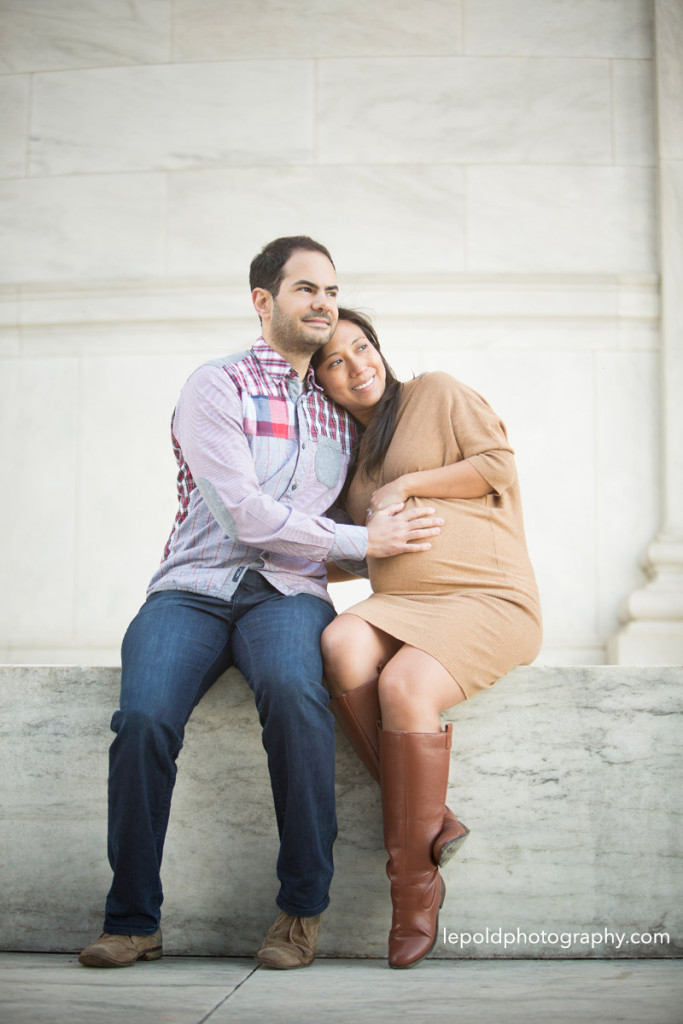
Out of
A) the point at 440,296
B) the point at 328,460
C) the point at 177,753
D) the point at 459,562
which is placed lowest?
the point at 177,753

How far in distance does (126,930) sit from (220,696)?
26.5 inches

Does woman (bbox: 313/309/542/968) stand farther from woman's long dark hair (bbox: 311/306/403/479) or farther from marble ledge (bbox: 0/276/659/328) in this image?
marble ledge (bbox: 0/276/659/328)

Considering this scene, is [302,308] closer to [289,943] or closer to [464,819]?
[464,819]

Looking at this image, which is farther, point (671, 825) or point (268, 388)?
point (268, 388)

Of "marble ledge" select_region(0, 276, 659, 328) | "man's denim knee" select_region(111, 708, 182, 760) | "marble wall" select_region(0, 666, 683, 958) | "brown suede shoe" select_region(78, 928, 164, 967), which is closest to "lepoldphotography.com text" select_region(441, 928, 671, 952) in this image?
"marble wall" select_region(0, 666, 683, 958)

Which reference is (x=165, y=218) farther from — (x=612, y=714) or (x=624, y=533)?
Result: (x=612, y=714)

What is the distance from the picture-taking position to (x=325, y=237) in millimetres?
5266

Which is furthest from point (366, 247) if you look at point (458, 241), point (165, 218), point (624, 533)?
point (624, 533)

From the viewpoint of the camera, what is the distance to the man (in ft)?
8.03

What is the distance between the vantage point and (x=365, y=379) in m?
3.16

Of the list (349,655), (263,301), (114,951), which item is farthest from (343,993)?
(263,301)

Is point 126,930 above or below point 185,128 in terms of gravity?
below

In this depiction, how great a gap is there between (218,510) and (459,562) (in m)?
0.69

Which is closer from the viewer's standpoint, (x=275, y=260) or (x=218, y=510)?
(x=218, y=510)
